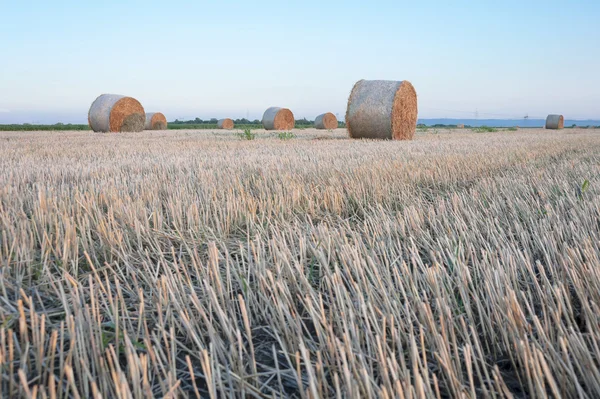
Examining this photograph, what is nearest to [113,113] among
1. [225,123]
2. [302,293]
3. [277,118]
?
[277,118]

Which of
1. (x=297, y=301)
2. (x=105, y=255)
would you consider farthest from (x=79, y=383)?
(x=105, y=255)

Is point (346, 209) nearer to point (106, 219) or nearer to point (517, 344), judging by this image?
Answer: point (106, 219)

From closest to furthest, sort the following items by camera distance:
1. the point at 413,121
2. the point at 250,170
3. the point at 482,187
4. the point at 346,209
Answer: the point at 346,209 < the point at 482,187 < the point at 250,170 < the point at 413,121

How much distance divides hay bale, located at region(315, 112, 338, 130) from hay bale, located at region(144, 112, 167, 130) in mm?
9426

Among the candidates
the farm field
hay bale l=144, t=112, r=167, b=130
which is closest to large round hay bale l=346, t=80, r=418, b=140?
the farm field

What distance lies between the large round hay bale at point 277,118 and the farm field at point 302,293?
19285 millimetres

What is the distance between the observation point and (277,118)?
2269 cm

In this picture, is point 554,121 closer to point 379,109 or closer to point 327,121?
point 327,121

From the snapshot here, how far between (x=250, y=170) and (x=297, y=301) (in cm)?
277

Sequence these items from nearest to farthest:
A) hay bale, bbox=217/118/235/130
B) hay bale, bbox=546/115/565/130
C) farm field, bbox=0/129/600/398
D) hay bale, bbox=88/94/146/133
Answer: farm field, bbox=0/129/600/398
hay bale, bbox=88/94/146/133
hay bale, bbox=217/118/235/130
hay bale, bbox=546/115/565/130

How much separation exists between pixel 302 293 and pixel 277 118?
21796 mm

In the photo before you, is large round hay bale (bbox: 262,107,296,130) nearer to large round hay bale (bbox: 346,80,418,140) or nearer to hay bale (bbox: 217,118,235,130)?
hay bale (bbox: 217,118,235,130)

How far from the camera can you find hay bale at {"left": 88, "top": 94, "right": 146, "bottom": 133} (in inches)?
692

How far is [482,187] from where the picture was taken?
3.35 metres
